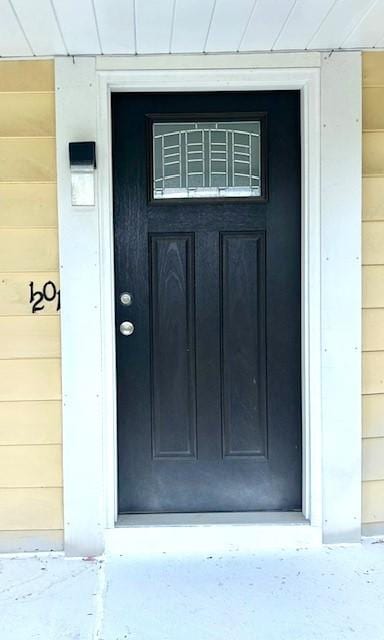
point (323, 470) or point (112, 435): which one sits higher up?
point (112, 435)

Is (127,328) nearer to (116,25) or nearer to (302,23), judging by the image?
(116,25)

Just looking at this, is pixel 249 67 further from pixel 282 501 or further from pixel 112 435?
pixel 282 501

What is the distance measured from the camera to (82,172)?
7.41 ft

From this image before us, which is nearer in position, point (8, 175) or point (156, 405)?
point (8, 175)

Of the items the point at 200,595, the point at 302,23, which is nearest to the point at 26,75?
the point at 302,23

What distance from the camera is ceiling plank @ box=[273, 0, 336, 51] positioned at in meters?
1.91

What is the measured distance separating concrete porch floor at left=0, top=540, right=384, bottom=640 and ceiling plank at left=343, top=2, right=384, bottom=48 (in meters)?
2.06

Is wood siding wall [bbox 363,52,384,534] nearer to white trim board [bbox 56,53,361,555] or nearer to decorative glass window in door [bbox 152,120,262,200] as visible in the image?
white trim board [bbox 56,53,361,555]

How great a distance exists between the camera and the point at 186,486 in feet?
8.21

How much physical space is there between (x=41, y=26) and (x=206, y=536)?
209 centimetres

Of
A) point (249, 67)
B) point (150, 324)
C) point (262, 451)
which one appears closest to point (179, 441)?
point (262, 451)

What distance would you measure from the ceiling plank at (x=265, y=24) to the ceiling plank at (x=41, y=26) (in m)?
0.70

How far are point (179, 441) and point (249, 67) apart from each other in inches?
63.0

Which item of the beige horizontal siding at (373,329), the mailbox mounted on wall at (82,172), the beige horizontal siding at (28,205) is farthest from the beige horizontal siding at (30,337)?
the beige horizontal siding at (373,329)
